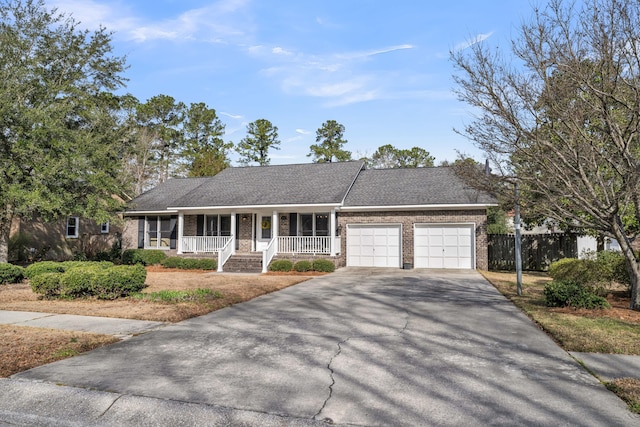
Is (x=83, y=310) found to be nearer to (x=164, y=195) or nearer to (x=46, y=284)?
(x=46, y=284)

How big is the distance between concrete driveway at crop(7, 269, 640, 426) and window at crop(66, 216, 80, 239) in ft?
69.9

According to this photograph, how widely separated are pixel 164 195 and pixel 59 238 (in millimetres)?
6529

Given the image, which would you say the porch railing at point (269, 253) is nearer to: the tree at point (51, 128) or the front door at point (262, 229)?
the front door at point (262, 229)

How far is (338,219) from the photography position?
70.1 ft

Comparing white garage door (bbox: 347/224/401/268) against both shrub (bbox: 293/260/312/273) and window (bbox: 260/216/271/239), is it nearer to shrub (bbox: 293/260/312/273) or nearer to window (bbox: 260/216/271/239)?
shrub (bbox: 293/260/312/273)

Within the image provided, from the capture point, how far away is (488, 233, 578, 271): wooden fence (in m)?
19.7

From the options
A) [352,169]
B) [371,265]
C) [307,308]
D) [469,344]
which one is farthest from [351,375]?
[352,169]

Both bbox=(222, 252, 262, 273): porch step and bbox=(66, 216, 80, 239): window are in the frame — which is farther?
bbox=(66, 216, 80, 239): window

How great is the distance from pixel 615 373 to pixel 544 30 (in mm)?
6580

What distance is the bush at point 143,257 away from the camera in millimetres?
21906

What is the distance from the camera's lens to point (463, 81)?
9453 mm

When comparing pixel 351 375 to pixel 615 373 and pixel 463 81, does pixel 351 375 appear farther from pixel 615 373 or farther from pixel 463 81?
pixel 463 81

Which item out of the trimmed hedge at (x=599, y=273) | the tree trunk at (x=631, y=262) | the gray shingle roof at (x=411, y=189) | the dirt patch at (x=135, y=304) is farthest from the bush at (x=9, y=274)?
the tree trunk at (x=631, y=262)

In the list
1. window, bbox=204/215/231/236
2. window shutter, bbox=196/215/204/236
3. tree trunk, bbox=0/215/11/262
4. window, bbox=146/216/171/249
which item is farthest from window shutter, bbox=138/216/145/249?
tree trunk, bbox=0/215/11/262
